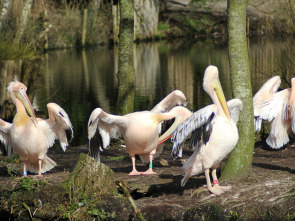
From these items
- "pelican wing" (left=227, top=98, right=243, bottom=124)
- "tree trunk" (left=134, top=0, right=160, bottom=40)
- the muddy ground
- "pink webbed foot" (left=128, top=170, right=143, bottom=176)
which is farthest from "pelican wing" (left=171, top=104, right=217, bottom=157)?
"tree trunk" (left=134, top=0, right=160, bottom=40)

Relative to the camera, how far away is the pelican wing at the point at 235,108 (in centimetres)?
506

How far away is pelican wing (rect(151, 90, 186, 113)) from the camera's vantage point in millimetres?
6582

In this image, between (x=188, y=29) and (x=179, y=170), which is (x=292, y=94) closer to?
(x=179, y=170)

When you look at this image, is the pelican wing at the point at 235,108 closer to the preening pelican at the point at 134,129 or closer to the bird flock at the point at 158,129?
the bird flock at the point at 158,129

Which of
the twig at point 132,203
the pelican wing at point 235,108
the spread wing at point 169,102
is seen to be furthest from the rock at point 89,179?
the spread wing at point 169,102

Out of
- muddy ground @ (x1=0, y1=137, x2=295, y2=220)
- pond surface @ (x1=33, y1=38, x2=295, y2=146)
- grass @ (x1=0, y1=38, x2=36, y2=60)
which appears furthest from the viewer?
pond surface @ (x1=33, y1=38, x2=295, y2=146)

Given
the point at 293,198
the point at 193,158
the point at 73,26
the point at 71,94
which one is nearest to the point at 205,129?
the point at 193,158

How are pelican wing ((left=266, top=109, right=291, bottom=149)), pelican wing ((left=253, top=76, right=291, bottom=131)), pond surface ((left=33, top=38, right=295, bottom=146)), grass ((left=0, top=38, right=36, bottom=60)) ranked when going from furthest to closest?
1. pond surface ((left=33, top=38, right=295, bottom=146))
2. grass ((left=0, top=38, right=36, bottom=60))
3. pelican wing ((left=253, top=76, right=291, bottom=131))
4. pelican wing ((left=266, top=109, right=291, bottom=149))

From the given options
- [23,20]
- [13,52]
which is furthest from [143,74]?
[13,52]

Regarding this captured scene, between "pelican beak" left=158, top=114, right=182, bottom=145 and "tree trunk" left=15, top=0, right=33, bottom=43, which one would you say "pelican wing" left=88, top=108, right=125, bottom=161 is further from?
"tree trunk" left=15, top=0, right=33, bottom=43

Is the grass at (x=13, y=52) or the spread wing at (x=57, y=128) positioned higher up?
the grass at (x=13, y=52)

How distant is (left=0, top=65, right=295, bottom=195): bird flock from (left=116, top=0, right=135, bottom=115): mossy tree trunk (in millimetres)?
1287

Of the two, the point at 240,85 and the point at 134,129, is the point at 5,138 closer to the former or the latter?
the point at 134,129

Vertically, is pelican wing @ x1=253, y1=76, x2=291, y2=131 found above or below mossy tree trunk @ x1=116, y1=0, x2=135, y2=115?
below
